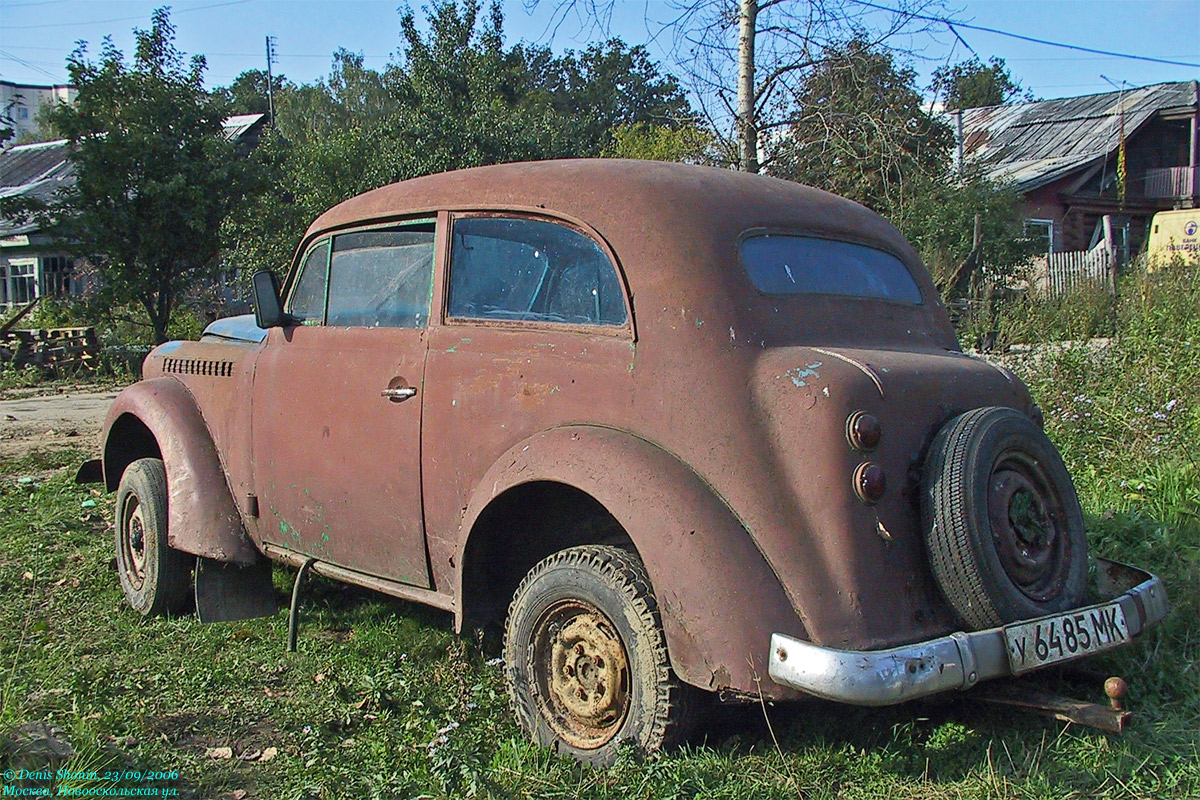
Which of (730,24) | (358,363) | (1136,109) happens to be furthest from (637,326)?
(1136,109)

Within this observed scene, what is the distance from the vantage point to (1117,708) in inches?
116

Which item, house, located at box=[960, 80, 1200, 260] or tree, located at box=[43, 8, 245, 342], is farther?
house, located at box=[960, 80, 1200, 260]

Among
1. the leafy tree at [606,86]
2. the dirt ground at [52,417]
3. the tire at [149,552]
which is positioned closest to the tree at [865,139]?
the tire at [149,552]

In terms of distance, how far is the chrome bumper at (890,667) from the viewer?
2.68m

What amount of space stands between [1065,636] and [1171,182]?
1158 inches

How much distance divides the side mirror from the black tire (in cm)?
184

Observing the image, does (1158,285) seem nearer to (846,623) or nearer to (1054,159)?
(846,623)

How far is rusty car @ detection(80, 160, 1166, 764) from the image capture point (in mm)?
2881

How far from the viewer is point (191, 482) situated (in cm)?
471

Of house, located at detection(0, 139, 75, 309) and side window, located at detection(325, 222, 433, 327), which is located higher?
house, located at detection(0, 139, 75, 309)

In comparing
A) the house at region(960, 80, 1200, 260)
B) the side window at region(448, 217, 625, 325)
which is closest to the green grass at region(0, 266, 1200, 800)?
the side window at region(448, 217, 625, 325)

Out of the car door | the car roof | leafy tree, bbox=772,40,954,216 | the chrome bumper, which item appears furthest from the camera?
leafy tree, bbox=772,40,954,216

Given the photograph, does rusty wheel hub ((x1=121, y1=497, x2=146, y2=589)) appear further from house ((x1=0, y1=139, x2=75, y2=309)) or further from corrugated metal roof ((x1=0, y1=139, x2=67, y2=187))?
corrugated metal roof ((x1=0, y1=139, x2=67, y2=187))

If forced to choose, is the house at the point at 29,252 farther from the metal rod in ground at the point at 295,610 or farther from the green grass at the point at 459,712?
the metal rod in ground at the point at 295,610
